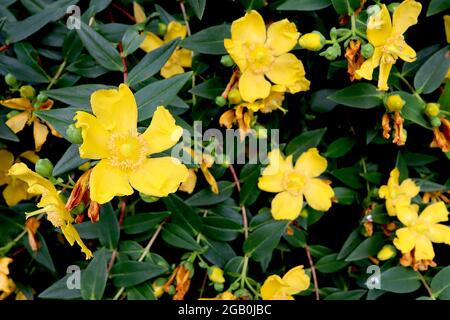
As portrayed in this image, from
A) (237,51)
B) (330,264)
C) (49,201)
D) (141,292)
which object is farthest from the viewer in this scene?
(330,264)

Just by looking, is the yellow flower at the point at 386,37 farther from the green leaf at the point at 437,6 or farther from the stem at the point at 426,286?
the stem at the point at 426,286

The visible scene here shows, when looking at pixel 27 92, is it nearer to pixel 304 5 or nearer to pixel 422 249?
pixel 304 5

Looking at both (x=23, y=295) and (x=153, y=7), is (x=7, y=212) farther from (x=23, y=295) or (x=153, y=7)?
(x=153, y=7)

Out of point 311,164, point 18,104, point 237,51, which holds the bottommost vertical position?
point 311,164

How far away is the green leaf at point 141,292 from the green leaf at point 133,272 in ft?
0.10

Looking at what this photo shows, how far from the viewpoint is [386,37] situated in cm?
114

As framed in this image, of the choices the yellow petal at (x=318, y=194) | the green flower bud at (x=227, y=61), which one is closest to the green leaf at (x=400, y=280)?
the yellow petal at (x=318, y=194)

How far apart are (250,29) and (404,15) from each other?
1.15 ft

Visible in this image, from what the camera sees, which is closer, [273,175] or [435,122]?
[435,122]

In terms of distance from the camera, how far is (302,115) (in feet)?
4.69

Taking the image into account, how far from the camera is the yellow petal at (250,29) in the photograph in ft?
3.99

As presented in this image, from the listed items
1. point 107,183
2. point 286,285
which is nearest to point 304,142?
point 286,285

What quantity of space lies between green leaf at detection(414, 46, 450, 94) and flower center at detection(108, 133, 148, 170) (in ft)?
2.42

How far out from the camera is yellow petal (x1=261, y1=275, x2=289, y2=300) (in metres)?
1.22
